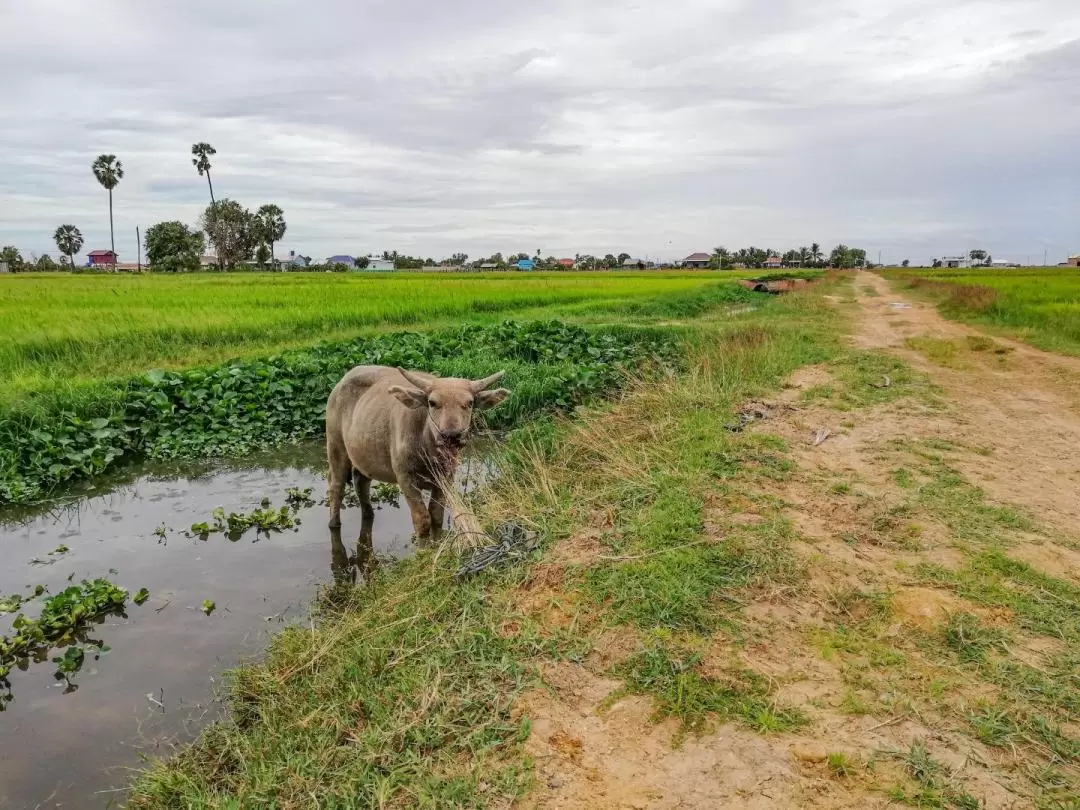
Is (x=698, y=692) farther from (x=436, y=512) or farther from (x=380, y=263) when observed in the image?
(x=380, y=263)

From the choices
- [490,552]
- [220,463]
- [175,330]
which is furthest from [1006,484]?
[175,330]

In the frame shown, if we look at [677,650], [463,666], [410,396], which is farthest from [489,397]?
[677,650]

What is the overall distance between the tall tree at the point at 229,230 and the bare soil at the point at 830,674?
70.2 meters

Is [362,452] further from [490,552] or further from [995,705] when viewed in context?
[995,705]

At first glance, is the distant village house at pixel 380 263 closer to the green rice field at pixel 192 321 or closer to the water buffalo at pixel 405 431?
the green rice field at pixel 192 321

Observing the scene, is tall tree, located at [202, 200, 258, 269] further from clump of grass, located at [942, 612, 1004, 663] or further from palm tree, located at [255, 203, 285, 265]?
clump of grass, located at [942, 612, 1004, 663]

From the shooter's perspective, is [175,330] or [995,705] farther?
[175,330]

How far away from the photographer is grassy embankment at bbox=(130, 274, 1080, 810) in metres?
2.57

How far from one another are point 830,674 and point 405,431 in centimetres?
346

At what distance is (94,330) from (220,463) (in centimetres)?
581

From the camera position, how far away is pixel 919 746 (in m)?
2.52

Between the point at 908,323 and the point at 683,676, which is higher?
the point at 908,323

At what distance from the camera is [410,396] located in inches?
191

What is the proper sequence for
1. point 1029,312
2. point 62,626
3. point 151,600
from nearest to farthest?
point 62,626
point 151,600
point 1029,312
